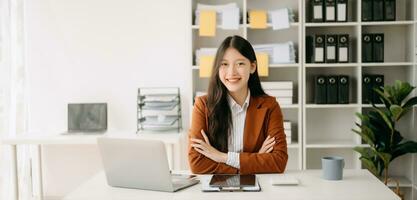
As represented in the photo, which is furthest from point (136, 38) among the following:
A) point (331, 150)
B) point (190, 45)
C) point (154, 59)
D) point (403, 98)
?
point (403, 98)

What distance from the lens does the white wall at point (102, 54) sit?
434cm

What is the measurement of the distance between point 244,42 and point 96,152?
7.61ft

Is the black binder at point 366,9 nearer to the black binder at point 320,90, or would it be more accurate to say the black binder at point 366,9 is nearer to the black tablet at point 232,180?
the black binder at point 320,90

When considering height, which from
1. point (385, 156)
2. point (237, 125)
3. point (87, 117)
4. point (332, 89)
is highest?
point (332, 89)

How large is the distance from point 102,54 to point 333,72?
1.85 metres

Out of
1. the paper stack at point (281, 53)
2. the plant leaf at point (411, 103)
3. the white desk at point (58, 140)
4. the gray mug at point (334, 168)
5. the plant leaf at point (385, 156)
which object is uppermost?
the paper stack at point (281, 53)

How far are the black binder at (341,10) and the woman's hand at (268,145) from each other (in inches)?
70.8

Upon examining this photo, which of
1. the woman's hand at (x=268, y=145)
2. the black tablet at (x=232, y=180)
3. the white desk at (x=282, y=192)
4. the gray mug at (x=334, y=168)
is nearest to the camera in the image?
the white desk at (x=282, y=192)

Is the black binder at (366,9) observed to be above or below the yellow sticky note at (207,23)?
above

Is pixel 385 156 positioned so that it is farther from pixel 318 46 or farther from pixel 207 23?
pixel 207 23

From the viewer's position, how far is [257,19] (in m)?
4.05

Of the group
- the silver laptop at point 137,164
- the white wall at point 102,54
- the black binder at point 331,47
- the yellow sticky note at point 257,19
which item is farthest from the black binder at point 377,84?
the silver laptop at point 137,164

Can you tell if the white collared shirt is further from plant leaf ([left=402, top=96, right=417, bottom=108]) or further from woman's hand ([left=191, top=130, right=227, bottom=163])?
plant leaf ([left=402, top=96, right=417, bottom=108])

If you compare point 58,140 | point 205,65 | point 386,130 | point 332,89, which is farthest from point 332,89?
point 58,140
